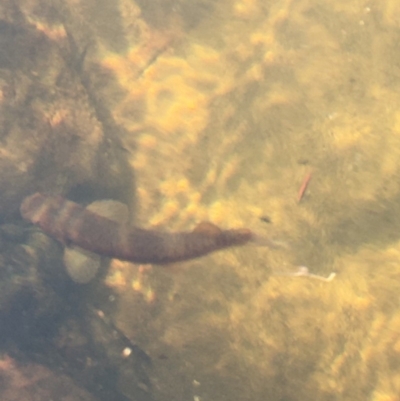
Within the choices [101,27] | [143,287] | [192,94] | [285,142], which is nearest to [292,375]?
[143,287]

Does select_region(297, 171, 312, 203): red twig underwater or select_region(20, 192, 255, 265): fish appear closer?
select_region(20, 192, 255, 265): fish

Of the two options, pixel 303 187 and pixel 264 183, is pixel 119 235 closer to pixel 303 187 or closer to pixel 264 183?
pixel 264 183

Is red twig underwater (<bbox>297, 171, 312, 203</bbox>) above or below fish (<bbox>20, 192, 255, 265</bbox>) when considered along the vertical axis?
above

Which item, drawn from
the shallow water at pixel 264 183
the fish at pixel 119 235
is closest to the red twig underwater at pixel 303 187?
the shallow water at pixel 264 183

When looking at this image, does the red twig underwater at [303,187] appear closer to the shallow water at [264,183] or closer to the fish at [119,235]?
the shallow water at [264,183]

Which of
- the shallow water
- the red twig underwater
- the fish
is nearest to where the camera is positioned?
the shallow water

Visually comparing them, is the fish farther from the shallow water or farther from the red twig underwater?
the red twig underwater

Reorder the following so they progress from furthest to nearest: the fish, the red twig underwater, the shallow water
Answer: the red twig underwater → the fish → the shallow water

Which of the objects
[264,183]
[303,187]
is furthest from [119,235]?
[303,187]

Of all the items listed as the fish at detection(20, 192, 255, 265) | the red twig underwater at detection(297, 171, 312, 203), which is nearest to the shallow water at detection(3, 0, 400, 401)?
the red twig underwater at detection(297, 171, 312, 203)

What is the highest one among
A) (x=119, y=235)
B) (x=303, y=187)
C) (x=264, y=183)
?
(x=303, y=187)
